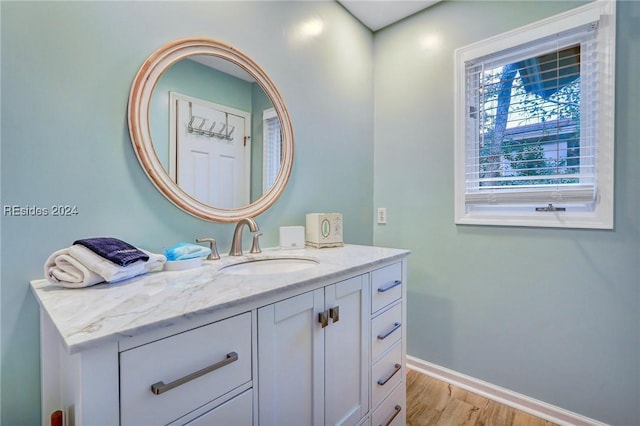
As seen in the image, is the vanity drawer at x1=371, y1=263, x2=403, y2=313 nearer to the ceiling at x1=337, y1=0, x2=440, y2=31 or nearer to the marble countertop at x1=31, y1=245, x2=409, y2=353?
the marble countertop at x1=31, y1=245, x2=409, y2=353

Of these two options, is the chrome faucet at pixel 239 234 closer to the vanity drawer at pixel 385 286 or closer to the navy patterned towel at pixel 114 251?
the navy patterned towel at pixel 114 251

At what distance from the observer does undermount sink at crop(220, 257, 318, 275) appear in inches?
50.3

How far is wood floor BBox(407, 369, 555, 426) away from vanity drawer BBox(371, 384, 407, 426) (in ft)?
0.65

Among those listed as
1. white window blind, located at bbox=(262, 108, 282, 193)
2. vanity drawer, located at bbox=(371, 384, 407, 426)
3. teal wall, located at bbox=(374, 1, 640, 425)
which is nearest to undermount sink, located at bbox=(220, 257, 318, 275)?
white window blind, located at bbox=(262, 108, 282, 193)

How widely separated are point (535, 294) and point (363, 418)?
46.3 inches

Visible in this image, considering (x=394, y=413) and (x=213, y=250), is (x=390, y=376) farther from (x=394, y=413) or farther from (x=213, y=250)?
(x=213, y=250)

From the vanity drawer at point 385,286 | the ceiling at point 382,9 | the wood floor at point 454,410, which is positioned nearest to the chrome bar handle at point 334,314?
the vanity drawer at point 385,286

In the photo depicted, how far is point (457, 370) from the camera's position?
6.25 ft

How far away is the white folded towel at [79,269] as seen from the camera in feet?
2.61

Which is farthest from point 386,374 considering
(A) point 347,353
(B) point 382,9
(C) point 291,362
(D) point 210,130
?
(B) point 382,9

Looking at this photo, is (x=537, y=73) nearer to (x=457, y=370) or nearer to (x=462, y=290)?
(x=462, y=290)

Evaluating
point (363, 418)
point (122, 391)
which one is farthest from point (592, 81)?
point (122, 391)

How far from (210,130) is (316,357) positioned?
1025mm

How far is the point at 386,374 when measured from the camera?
136 centimetres
